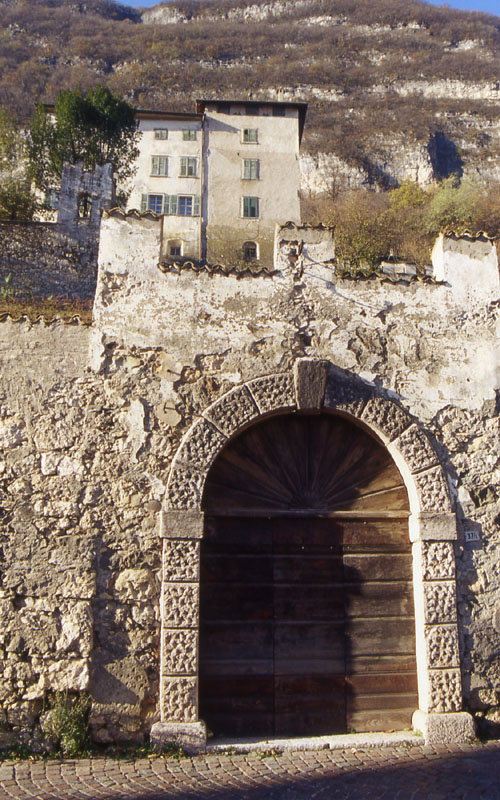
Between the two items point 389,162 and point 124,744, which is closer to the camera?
point 124,744

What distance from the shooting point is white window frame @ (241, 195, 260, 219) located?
31.9 metres

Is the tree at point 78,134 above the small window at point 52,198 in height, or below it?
above

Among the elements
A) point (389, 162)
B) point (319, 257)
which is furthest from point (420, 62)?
point (319, 257)

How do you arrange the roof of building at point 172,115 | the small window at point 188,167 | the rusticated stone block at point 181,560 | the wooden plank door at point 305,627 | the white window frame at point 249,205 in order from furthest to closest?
the roof of building at point 172,115
the small window at point 188,167
the white window frame at point 249,205
the wooden plank door at point 305,627
the rusticated stone block at point 181,560

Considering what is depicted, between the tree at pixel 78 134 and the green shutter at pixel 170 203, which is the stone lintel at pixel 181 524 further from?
the green shutter at pixel 170 203

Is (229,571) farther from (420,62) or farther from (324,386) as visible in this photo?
(420,62)

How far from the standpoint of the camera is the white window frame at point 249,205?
31.9 metres

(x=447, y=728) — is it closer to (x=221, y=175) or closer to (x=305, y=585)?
(x=305, y=585)

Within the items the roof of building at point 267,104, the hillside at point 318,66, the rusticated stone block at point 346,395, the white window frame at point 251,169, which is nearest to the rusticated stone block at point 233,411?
the rusticated stone block at point 346,395

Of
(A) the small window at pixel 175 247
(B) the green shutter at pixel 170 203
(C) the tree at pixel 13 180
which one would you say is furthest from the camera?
(B) the green shutter at pixel 170 203

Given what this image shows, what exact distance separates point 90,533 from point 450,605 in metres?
3.47

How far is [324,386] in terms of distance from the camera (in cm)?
654

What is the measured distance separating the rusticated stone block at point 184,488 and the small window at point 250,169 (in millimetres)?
29152

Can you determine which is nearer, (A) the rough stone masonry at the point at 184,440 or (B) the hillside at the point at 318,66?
(A) the rough stone masonry at the point at 184,440
